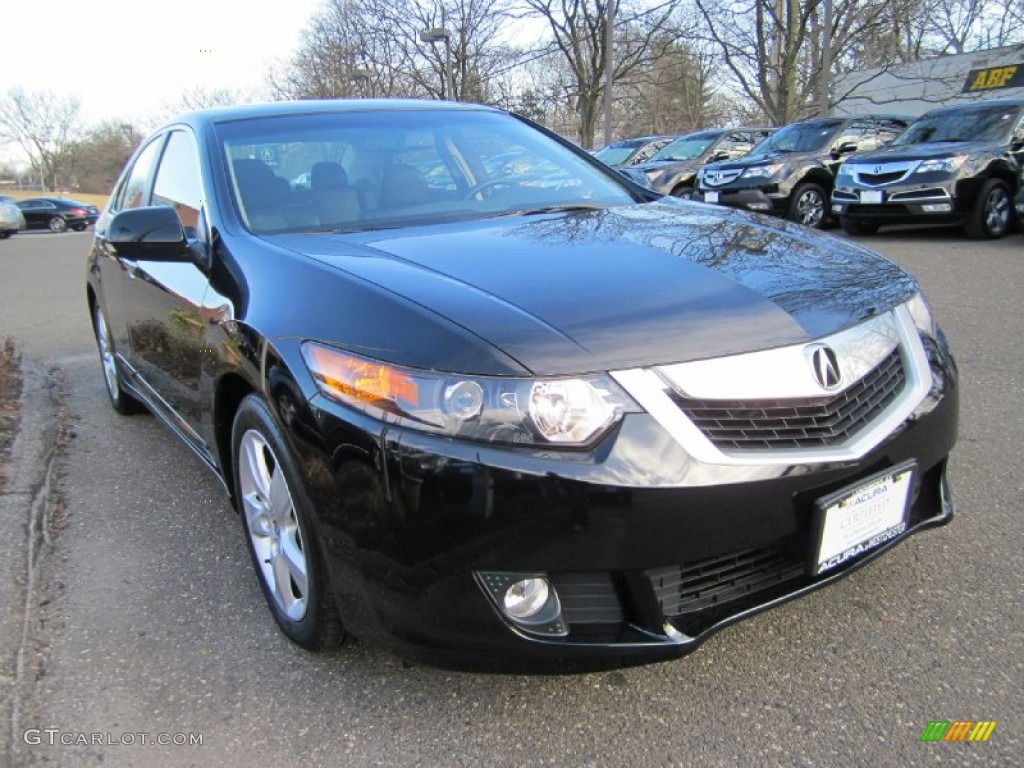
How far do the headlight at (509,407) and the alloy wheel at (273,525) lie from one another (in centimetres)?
55

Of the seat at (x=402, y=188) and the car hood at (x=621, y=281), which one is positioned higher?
the seat at (x=402, y=188)

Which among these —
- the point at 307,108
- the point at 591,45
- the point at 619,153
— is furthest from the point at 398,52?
the point at 307,108

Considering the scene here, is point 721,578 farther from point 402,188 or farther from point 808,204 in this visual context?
point 808,204

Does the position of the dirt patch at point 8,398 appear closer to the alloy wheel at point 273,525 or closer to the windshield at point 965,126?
the alloy wheel at point 273,525

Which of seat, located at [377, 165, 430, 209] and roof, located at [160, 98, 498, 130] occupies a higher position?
roof, located at [160, 98, 498, 130]

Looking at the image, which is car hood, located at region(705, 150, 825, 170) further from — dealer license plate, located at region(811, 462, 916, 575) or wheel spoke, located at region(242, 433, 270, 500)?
wheel spoke, located at region(242, 433, 270, 500)

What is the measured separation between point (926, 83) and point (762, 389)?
3182 cm

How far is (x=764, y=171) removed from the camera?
11.5 meters

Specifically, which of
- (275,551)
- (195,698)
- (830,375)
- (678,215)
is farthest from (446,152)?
(195,698)

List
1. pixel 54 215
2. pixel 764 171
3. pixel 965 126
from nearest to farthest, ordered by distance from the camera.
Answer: pixel 965 126
pixel 764 171
pixel 54 215

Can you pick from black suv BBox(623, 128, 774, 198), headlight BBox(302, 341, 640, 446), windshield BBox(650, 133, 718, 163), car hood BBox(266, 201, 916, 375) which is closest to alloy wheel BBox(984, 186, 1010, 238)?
black suv BBox(623, 128, 774, 198)

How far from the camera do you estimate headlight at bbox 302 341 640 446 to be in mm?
1727

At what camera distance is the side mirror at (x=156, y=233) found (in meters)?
2.76

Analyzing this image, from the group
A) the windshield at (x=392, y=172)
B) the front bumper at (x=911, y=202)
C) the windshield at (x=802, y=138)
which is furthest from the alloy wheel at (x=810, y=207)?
the windshield at (x=392, y=172)
